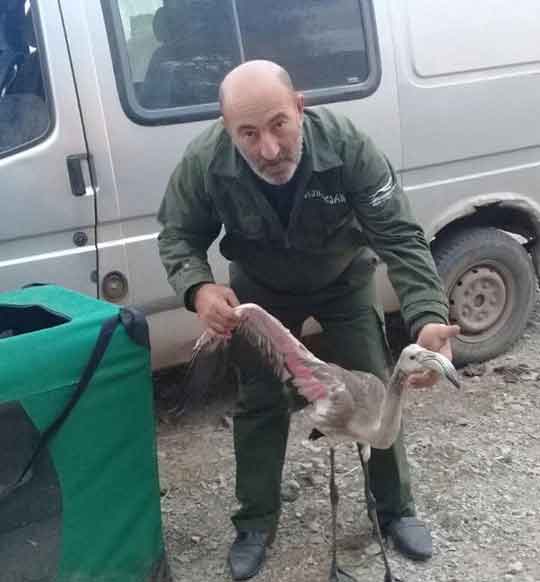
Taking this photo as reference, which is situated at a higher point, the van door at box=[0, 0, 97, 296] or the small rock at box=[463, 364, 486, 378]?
the van door at box=[0, 0, 97, 296]

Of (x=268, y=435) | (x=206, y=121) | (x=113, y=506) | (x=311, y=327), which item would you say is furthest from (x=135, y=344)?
(x=311, y=327)

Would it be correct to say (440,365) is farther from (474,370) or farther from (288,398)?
(474,370)

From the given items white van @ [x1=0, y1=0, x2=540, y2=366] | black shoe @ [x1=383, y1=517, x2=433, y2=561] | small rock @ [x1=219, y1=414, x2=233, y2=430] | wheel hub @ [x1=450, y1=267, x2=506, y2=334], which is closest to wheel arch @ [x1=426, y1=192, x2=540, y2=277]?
white van @ [x1=0, y1=0, x2=540, y2=366]

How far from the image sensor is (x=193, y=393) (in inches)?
110

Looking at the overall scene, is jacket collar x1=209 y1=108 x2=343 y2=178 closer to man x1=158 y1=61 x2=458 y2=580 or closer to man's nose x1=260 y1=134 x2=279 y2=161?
man x1=158 y1=61 x2=458 y2=580

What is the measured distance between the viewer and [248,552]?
3.01m

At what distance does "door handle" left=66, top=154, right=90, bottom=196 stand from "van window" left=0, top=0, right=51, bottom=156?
0.50 ft

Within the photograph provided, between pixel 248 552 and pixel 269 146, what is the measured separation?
1.52 meters

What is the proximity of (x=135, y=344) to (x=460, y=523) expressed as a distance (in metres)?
1.53

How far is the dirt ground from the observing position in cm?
302

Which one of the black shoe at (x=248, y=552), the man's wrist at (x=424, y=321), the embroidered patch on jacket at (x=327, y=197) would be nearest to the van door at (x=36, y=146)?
the embroidered patch on jacket at (x=327, y=197)

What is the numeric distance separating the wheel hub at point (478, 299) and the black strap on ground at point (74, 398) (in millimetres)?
2470

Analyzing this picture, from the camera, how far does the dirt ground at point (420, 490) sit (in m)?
3.02

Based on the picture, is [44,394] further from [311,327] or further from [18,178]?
[311,327]
